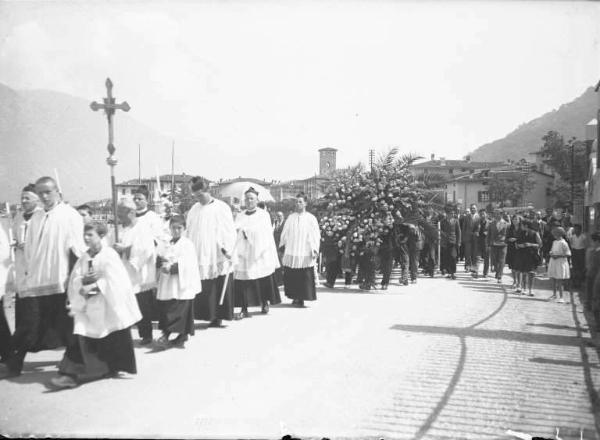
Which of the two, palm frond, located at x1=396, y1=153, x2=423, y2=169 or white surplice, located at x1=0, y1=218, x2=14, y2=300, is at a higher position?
palm frond, located at x1=396, y1=153, x2=423, y2=169

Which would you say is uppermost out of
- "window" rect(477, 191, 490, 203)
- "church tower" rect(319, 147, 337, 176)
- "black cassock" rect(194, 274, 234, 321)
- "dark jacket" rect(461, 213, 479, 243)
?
"window" rect(477, 191, 490, 203)

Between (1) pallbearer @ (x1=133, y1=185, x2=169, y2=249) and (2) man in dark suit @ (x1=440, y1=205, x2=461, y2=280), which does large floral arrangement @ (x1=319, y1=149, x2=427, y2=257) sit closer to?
(2) man in dark suit @ (x1=440, y1=205, x2=461, y2=280)

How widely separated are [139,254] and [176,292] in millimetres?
668

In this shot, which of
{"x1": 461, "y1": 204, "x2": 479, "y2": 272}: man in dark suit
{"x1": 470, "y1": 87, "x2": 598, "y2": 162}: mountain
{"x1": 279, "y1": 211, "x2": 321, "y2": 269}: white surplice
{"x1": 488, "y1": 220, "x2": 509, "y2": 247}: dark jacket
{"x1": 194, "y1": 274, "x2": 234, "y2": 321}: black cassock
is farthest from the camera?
{"x1": 461, "y1": 204, "x2": 479, "y2": 272}: man in dark suit

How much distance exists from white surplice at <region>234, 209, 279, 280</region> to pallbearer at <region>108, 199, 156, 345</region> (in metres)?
2.07

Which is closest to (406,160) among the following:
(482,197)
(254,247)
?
(254,247)

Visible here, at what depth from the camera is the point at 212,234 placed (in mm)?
8188

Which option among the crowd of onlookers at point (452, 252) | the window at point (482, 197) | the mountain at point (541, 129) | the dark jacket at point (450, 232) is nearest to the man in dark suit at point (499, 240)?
the crowd of onlookers at point (452, 252)

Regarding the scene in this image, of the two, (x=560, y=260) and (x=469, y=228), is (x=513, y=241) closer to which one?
(x=560, y=260)

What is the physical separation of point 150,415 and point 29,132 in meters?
4.41

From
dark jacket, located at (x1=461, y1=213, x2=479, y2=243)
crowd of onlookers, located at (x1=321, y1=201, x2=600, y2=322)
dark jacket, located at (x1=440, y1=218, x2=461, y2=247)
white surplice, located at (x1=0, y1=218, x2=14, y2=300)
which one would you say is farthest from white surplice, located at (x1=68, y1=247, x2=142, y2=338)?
dark jacket, located at (x1=461, y1=213, x2=479, y2=243)

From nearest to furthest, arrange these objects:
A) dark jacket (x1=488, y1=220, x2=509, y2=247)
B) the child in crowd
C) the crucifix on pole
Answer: the crucifix on pole < the child in crowd < dark jacket (x1=488, y1=220, x2=509, y2=247)

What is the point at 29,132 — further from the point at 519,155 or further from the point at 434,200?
the point at 519,155

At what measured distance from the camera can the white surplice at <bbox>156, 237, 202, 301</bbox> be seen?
22.5 ft
